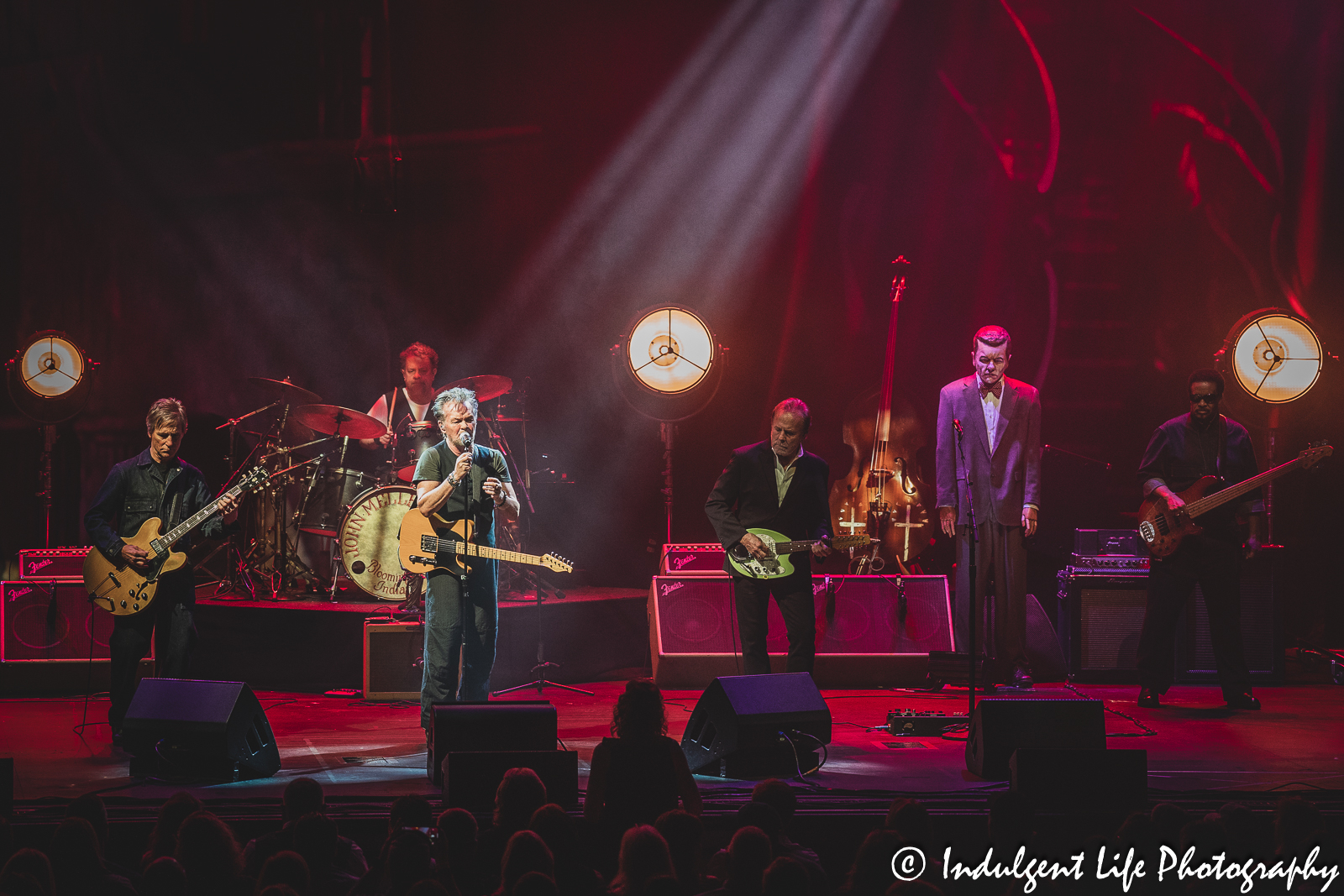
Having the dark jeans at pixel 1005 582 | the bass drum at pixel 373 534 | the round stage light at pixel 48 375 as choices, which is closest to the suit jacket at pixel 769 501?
the dark jeans at pixel 1005 582

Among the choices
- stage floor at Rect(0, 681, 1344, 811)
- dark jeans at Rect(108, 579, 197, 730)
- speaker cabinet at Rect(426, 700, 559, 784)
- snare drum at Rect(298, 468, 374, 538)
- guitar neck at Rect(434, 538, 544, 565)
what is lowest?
stage floor at Rect(0, 681, 1344, 811)

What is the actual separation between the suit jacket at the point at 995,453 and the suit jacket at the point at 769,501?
54.3 inches

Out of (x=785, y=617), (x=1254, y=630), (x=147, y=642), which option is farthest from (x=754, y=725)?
(x=1254, y=630)

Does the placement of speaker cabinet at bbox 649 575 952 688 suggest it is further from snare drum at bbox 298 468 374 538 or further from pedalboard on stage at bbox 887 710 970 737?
snare drum at bbox 298 468 374 538

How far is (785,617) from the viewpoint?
5906mm

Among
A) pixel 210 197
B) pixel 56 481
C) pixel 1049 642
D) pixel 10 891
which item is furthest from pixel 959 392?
pixel 56 481

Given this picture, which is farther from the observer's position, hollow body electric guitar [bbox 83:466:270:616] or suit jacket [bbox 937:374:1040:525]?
suit jacket [bbox 937:374:1040:525]

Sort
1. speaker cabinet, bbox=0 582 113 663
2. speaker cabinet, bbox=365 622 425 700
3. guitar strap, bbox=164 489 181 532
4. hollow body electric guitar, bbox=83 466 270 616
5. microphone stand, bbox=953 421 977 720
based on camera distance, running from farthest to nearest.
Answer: speaker cabinet, bbox=0 582 113 663
speaker cabinet, bbox=365 622 425 700
guitar strap, bbox=164 489 181 532
hollow body electric guitar, bbox=83 466 270 616
microphone stand, bbox=953 421 977 720

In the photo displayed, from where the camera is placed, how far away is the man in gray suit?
709 centimetres

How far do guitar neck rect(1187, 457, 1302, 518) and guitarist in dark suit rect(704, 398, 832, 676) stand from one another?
2.67 m

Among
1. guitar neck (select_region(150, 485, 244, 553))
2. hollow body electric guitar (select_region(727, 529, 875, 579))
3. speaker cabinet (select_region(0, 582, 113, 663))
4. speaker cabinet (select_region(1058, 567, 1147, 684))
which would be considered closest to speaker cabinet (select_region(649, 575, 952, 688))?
speaker cabinet (select_region(1058, 567, 1147, 684))

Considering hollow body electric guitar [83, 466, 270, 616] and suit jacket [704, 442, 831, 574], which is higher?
suit jacket [704, 442, 831, 574]

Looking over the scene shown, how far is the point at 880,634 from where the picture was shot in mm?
7961

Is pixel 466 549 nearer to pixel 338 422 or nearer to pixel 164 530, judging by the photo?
pixel 164 530
